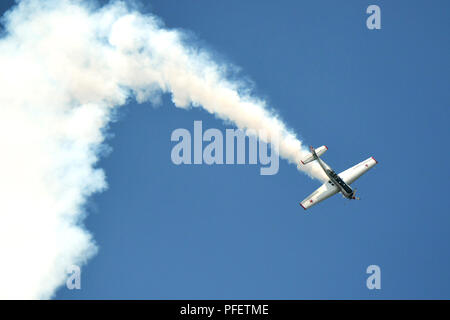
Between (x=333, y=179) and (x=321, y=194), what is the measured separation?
357 cm

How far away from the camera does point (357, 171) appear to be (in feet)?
359

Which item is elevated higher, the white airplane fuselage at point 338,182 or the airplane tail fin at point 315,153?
the airplane tail fin at point 315,153

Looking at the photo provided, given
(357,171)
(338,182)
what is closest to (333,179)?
(338,182)

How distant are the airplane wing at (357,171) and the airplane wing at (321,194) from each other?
3084mm

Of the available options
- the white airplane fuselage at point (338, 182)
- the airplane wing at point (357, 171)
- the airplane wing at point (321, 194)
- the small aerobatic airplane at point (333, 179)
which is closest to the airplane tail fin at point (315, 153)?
the small aerobatic airplane at point (333, 179)

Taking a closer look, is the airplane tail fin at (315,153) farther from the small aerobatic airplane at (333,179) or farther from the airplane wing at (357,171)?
the airplane wing at (357,171)

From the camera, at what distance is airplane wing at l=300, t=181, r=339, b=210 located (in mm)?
107125

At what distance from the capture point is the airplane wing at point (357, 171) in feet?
357

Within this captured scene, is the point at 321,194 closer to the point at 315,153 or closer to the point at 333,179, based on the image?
the point at 333,179
